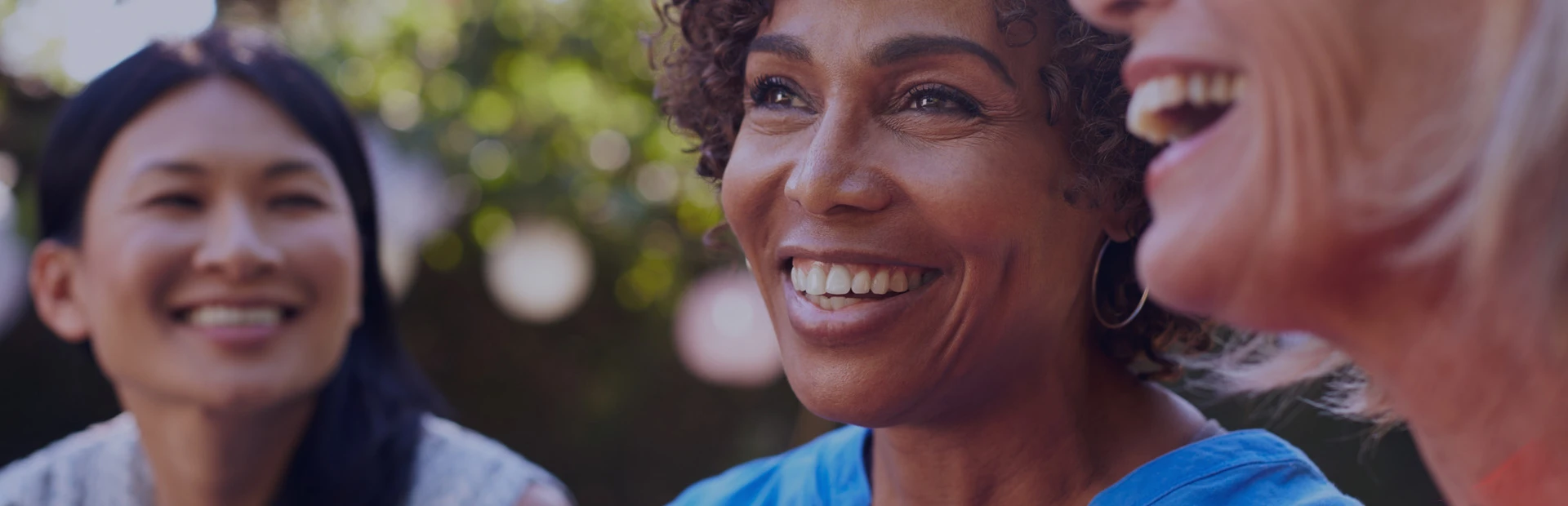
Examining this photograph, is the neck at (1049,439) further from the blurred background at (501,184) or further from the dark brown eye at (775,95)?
the blurred background at (501,184)

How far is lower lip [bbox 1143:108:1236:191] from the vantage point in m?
1.11

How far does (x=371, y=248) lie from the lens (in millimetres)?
3121

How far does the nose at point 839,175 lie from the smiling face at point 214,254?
5.02ft

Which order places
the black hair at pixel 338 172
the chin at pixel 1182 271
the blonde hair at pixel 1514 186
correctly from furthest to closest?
the black hair at pixel 338 172, the chin at pixel 1182 271, the blonde hair at pixel 1514 186

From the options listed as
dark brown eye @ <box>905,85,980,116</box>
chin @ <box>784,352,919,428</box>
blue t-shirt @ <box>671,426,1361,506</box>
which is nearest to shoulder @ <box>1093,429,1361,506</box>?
blue t-shirt @ <box>671,426,1361,506</box>

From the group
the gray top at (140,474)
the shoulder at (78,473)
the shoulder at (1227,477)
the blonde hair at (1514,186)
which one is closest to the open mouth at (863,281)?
the shoulder at (1227,477)

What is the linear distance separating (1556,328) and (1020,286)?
77 centimetres

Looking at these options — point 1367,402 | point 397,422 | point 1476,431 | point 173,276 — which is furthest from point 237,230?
point 1476,431

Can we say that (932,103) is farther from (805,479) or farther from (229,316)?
(229,316)

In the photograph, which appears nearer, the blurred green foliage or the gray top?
the gray top

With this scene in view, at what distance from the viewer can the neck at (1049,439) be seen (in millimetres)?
1809

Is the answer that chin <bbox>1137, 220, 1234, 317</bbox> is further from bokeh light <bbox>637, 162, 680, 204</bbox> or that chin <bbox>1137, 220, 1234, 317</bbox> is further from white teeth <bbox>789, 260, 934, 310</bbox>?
bokeh light <bbox>637, 162, 680, 204</bbox>

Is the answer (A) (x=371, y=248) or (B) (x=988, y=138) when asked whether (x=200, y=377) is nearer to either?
(A) (x=371, y=248)

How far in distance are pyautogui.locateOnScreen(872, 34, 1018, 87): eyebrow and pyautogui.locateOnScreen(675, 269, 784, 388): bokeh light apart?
354 centimetres
